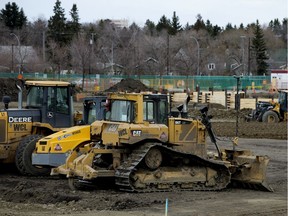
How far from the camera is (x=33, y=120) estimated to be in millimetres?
20406

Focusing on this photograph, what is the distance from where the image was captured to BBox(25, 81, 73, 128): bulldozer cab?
20500 millimetres

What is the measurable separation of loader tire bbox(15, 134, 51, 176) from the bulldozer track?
3.51 meters

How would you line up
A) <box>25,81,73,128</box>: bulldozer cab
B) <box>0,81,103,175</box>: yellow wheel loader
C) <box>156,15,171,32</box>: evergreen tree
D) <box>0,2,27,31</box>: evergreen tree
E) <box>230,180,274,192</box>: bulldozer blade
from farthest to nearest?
<box>156,15,171,32</box>: evergreen tree → <box>0,2,27,31</box>: evergreen tree → <box>25,81,73,128</box>: bulldozer cab → <box>0,81,103,175</box>: yellow wheel loader → <box>230,180,274,192</box>: bulldozer blade

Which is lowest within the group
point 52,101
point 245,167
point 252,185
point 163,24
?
point 252,185

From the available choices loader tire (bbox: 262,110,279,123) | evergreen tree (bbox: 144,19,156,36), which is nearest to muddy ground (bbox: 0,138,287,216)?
loader tire (bbox: 262,110,279,123)

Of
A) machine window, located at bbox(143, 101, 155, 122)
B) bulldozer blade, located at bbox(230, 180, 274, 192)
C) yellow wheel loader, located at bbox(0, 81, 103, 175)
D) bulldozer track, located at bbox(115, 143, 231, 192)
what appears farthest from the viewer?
yellow wheel loader, located at bbox(0, 81, 103, 175)

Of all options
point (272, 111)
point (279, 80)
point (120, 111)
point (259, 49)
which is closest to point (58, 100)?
point (120, 111)

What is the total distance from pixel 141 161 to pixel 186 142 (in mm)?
1885

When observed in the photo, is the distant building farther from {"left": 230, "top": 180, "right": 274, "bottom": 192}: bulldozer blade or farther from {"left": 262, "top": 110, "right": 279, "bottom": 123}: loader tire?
Answer: {"left": 230, "top": 180, "right": 274, "bottom": 192}: bulldozer blade

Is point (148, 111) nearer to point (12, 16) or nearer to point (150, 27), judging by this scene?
point (12, 16)

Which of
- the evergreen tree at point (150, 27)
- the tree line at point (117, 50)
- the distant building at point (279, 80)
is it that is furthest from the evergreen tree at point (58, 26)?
the distant building at point (279, 80)

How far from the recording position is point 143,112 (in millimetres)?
17406

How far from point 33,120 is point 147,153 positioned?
494 cm

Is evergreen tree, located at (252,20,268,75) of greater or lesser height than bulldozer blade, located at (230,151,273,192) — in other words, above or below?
above
